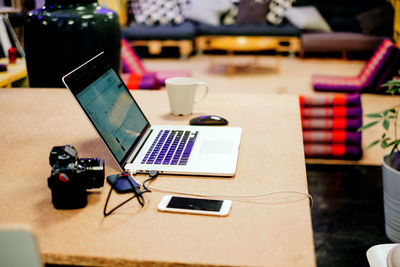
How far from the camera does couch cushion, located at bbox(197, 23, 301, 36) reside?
6.43 m

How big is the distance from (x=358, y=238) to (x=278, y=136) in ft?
3.93

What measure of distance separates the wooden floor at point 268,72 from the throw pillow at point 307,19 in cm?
47

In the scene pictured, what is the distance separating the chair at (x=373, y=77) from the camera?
4.34m

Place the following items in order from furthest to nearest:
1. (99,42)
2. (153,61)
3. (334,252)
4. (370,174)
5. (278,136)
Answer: (153,61)
(370,174)
(334,252)
(99,42)
(278,136)

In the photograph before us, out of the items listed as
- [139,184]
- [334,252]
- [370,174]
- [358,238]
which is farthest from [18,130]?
[370,174]

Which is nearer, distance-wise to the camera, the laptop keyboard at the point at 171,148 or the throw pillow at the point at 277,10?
the laptop keyboard at the point at 171,148

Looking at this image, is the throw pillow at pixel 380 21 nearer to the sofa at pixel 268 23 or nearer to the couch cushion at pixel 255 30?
the sofa at pixel 268 23

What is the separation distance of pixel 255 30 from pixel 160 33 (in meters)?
1.40

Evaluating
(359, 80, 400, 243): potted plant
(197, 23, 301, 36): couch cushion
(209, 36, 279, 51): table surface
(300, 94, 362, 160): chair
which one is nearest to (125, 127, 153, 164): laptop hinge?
(359, 80, 400, 243): potted plant

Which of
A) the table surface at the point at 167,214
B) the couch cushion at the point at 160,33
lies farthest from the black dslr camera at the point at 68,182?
the couch cushion at the point at 160,33

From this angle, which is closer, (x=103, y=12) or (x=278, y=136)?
(x=278, y=136)

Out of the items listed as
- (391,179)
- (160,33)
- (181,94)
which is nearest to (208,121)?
(181,94)

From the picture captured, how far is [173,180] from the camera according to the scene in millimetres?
→ 1040

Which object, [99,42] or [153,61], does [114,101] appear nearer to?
[99,42]
